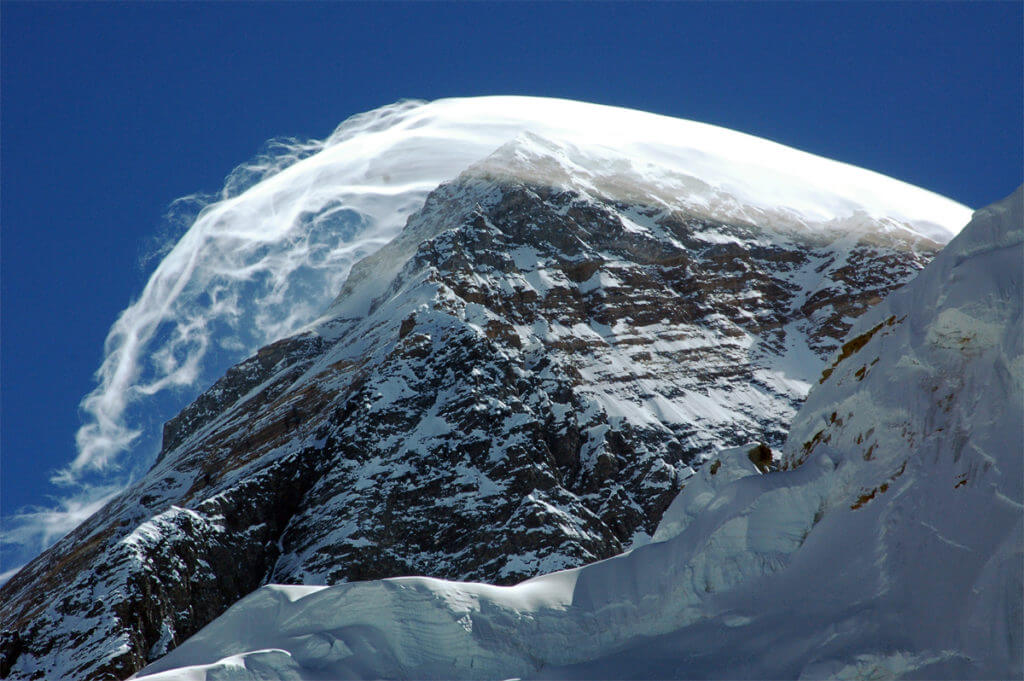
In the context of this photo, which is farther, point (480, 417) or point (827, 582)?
point (480, 417)

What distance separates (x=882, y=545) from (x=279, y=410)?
408 ft

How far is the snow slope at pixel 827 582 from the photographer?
50.9 feet

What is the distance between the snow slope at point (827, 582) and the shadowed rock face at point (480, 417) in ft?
237

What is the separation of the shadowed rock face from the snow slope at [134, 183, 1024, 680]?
72295mm

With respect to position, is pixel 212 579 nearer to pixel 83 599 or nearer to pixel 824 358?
pixel 83 599

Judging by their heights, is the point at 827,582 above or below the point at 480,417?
below

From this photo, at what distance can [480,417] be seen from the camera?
4727 inches

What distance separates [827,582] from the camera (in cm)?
1684

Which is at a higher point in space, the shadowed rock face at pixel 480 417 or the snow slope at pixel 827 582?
the shadowed rock face at pixel 480 417

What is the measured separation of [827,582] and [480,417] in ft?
340

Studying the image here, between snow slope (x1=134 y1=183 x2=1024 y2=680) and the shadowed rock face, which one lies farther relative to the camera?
the shadowed rock face

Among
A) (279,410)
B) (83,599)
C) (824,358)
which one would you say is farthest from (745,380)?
(83,599)

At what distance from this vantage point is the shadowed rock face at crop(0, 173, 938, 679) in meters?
101

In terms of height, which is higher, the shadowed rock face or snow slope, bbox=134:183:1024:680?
the shadowed rock face
